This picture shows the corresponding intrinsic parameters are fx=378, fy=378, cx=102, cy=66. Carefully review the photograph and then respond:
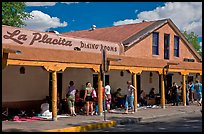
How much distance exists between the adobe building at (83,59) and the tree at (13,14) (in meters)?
10.5

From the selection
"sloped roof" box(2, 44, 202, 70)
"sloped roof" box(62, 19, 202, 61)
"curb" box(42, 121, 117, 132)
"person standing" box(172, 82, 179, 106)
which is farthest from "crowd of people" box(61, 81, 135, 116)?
"sloped roof" box(62, 19, 202, 61)

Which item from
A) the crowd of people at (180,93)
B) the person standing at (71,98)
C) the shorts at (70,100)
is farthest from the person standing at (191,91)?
the shorts at (70,100)

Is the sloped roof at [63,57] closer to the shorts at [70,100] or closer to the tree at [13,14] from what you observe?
the shorts at [70,100]

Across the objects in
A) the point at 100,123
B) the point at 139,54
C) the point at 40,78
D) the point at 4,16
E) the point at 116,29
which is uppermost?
the point at 4,16

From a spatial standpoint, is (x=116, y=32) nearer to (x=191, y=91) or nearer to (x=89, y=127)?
(x=191, y=91)

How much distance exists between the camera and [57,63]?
49.1ft

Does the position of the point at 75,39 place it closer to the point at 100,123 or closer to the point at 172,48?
the point at 100,123

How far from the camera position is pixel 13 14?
123ft

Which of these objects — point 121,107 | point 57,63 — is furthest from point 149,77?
point 57,63

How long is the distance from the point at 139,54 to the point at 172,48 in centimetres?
357

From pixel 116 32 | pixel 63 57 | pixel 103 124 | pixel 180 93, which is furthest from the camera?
pixel 116 32

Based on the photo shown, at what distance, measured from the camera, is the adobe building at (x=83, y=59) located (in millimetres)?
14773

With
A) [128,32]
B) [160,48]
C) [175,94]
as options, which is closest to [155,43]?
[160,48]

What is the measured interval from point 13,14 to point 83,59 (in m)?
23.2
